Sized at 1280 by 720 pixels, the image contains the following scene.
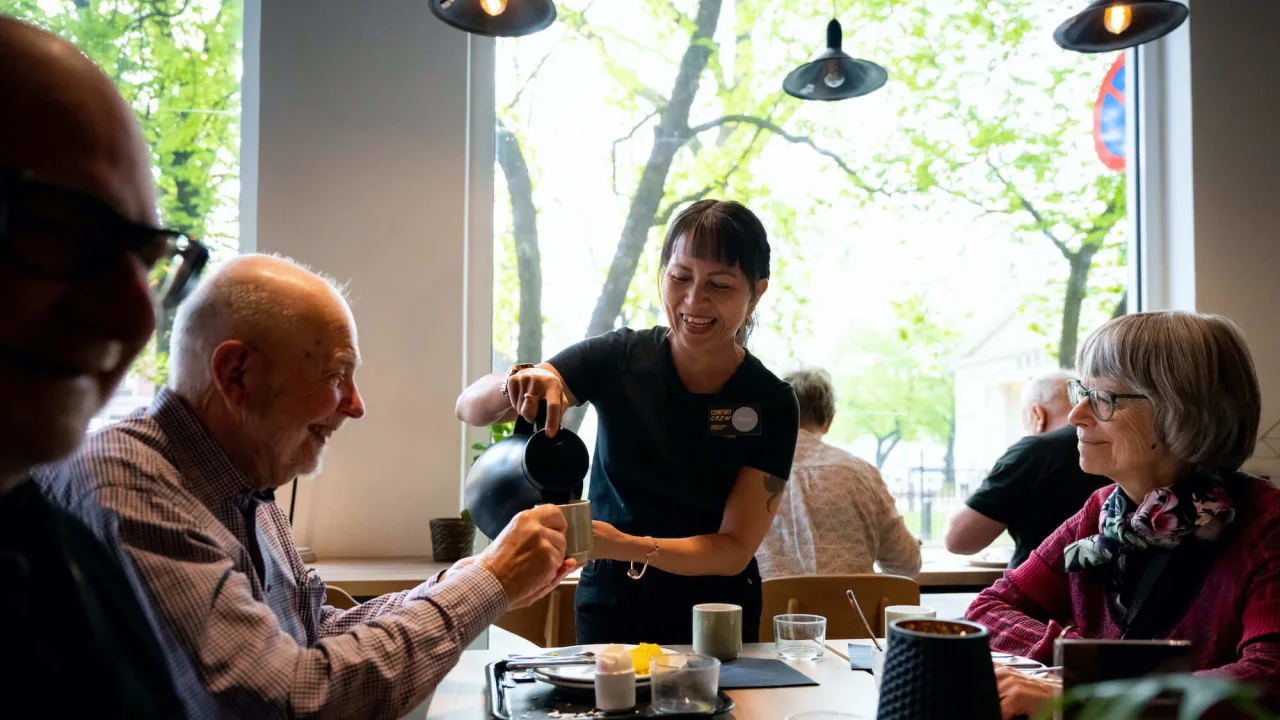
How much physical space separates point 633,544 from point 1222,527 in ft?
3.46

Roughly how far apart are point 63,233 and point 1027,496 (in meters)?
2.90

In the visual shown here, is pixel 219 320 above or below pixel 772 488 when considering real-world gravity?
above

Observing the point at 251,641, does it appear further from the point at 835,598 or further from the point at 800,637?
the point at 835,598

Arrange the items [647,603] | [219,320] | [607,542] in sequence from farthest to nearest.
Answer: [647,603]
[607,542]
[219,320]

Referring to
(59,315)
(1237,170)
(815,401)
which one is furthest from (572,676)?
(1237,170)

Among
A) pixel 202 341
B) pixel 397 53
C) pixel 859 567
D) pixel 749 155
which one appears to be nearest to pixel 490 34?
pixel 397 53

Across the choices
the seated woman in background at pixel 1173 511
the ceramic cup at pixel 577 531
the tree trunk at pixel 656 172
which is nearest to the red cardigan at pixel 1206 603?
the seated woman in background at pixel 1173 511

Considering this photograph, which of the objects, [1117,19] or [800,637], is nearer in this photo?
[800,637]

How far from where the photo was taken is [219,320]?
133 centimetres

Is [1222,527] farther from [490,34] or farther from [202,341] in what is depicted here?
[490,34]

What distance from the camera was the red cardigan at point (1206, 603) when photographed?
60.1 inches

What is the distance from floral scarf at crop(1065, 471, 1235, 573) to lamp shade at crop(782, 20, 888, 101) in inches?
74.0

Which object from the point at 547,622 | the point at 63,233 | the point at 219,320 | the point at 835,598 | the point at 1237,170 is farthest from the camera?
the point at 1237,170

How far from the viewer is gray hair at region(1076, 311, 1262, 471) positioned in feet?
5.57
